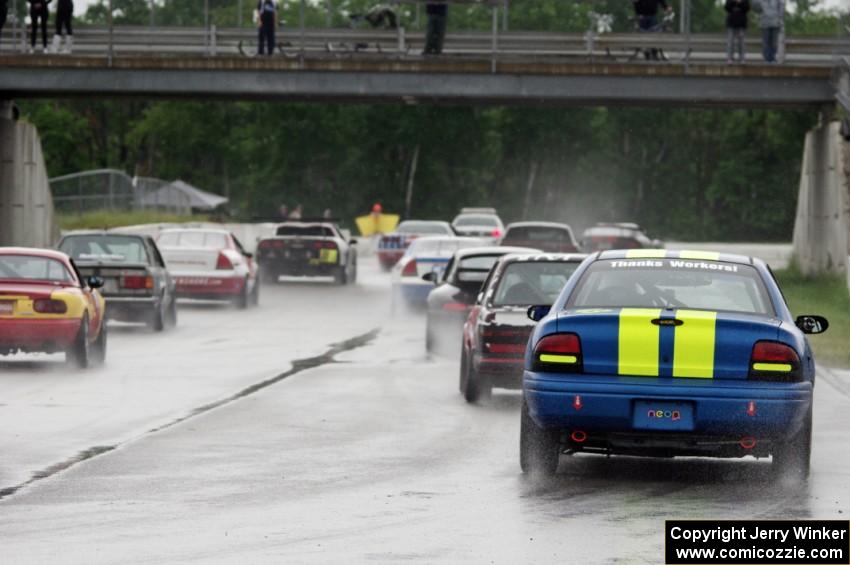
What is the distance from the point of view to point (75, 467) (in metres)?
12.8

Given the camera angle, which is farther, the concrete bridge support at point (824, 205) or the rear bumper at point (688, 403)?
the concrete bridge support at point (824, 205)

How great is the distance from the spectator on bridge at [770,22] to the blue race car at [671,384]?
33.8m

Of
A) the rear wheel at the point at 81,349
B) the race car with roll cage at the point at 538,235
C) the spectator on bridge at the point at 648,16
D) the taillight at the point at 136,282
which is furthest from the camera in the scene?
the spectator on bridge at the point at 648,16

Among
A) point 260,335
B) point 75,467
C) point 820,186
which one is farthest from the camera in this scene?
point 820,186

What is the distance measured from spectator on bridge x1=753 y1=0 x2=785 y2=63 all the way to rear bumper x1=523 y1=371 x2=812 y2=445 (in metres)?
34.0

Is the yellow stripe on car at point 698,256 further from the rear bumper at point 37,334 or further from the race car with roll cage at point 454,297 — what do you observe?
the rear bumper at point 37,334

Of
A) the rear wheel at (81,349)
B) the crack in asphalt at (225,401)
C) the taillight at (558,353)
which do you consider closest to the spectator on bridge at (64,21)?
the crack in asphalt at (225,401)

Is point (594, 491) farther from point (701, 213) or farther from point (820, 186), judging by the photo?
point (701, 213)

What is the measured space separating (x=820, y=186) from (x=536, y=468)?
1511 inches

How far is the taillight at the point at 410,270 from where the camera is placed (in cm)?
3334

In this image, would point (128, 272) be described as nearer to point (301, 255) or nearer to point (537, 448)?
point (301, 255)

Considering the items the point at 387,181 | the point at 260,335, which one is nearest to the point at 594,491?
the point at 260,335

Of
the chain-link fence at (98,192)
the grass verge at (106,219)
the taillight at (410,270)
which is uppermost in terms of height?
the taillight at (410,270)

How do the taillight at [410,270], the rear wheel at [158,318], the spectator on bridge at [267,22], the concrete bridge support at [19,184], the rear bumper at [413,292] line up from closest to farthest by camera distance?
the rear wheel at [158,318]
the taillight at [410,270]
the rear bumper at [413,292]
the spectator on bridge at [267,22]
the concrete bridge support at [19,184]
